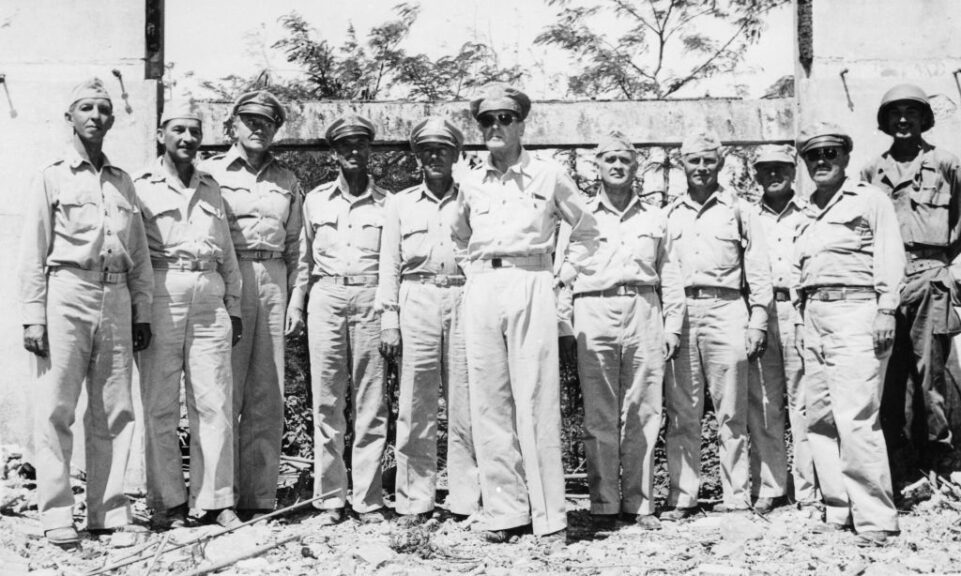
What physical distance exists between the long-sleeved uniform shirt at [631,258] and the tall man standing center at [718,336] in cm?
16

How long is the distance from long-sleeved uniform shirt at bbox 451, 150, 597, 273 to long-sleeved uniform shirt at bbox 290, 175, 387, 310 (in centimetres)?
75

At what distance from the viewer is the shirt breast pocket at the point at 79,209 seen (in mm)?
5312

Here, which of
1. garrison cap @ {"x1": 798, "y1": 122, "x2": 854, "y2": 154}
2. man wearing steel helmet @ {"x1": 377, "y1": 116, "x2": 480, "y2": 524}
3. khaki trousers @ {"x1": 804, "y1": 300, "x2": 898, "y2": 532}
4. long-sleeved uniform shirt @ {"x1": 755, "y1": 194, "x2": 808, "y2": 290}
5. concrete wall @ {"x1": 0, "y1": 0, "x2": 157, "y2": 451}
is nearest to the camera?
khaki trousers @ {"x1": 804, "y1": 300, "x2": 898, "y2": 532}

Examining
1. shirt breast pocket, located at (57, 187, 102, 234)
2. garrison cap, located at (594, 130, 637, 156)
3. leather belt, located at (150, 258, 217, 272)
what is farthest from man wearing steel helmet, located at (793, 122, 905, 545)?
shirt breast pocket, located at (57, 187, 102, 234)

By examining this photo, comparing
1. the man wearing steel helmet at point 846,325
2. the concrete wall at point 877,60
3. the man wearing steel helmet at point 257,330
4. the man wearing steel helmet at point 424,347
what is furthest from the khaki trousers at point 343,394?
the concrete wall at point 877,60

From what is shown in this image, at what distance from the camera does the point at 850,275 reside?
5.36m

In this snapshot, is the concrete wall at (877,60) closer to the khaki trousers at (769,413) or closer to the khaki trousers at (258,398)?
the khaki trousers at (769,413)

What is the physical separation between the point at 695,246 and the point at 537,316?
1.41 metres

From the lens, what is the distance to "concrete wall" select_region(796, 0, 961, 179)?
275 inches

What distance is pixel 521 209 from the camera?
534 cm

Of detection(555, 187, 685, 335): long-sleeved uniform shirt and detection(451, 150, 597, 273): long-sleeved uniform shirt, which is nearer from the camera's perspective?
detection(451, 150, 597, 273): long-sleeved uniform shirt

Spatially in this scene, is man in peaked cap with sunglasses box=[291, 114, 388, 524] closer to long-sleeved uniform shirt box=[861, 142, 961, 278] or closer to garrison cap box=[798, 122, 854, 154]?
garrison cap box=[798, 122, 854, 154]

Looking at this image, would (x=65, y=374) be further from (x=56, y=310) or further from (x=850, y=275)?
(x=850, y=275)

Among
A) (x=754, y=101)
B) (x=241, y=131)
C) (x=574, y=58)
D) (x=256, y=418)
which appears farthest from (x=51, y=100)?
(x=574, y=58)
